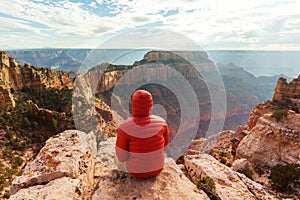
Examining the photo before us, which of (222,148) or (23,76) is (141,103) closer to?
(222,148)

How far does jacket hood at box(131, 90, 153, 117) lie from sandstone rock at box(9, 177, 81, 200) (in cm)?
200

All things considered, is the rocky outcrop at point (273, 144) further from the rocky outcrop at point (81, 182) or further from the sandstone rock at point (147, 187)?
the rocky outcrop at point (81, 182)

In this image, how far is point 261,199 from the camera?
14.6 feet

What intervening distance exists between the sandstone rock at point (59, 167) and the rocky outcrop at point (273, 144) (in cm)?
1349

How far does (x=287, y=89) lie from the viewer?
108 feet

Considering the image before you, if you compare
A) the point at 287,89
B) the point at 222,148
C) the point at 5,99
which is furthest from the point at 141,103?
the point at 287,89

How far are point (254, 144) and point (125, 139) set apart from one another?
14536 millimetres

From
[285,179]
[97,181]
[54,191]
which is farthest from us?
[285,179]

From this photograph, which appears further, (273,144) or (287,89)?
(287,89)

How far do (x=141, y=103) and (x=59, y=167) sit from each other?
→ 94.8 inches

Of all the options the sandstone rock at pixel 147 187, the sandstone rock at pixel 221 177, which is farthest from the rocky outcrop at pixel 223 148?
the sandstone rock at pixel 147 187

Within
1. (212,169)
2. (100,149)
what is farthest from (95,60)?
(212,169)

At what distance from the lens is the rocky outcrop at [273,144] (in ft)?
42.9

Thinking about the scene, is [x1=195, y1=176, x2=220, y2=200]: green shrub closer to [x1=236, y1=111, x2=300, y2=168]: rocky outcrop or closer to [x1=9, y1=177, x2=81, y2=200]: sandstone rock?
[x1=9, y1=177, x2=81, y2=200]: sandstone rock
